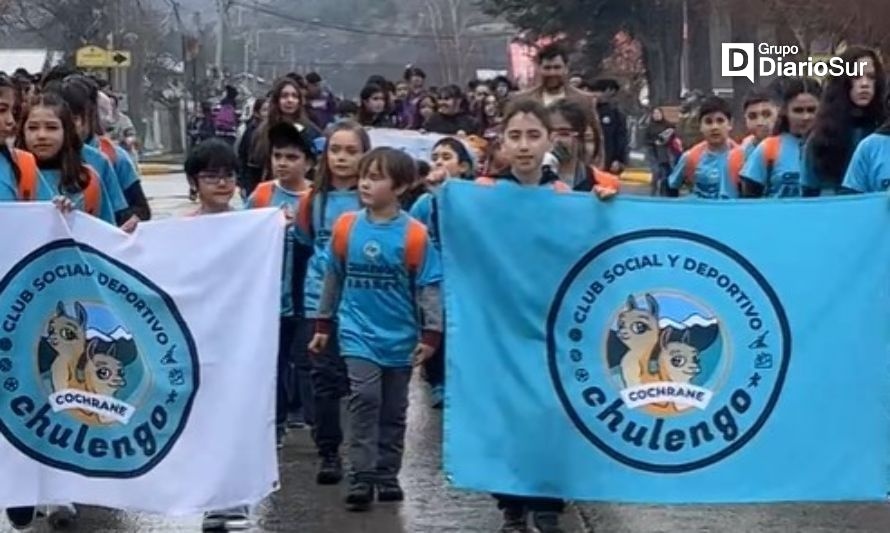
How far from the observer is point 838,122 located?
362 inches

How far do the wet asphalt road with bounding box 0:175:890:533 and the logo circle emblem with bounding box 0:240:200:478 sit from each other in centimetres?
72

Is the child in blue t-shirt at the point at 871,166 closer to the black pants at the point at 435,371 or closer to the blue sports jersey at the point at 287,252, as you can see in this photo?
the blue sports jersey at the point at 287,252

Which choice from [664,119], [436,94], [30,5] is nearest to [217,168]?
[436,94]

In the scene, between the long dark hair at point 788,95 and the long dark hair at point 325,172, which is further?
the long dark hair at point 788,95

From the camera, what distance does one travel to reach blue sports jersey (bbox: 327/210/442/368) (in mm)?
7695

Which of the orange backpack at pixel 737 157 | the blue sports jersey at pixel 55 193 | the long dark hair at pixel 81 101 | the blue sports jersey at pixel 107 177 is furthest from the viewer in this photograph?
the orange backpack at pixel 737 157

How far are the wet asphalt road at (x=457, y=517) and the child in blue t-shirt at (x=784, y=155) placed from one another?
7.53 feet

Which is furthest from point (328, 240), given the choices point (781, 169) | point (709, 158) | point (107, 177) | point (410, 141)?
point (410, 141)

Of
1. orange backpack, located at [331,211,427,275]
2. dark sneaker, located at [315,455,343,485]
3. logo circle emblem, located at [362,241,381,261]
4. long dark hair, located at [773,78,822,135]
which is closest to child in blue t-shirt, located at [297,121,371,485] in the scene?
dark sneaker, located at [315,455,343,485]

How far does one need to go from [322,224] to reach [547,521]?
1.97 meters

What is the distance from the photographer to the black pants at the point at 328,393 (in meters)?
8.31

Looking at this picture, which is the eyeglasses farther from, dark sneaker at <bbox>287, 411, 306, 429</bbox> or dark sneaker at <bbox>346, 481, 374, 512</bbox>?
dark sneaker at <bbox>287, 411, 306, 429</bbox>

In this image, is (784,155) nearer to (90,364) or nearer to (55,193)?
(55,193)

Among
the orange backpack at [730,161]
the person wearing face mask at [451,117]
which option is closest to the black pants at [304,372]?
the orange backpack at [730,161]
